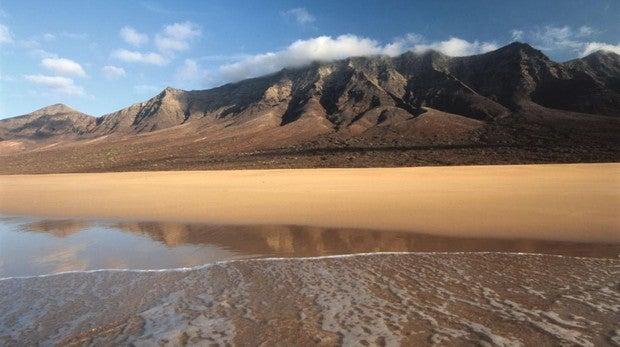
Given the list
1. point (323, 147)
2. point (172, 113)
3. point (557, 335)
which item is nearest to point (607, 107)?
point (323, 147)

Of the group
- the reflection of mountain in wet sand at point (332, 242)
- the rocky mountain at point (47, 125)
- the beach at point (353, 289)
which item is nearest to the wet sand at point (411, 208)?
the beach at point (353, 289)

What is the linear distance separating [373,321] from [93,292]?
425 cm

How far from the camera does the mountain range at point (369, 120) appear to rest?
55656 mm

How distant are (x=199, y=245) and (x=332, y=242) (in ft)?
10.2

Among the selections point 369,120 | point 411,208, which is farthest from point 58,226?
point 369,120

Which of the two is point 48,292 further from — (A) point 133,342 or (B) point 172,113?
(B) point 172,113

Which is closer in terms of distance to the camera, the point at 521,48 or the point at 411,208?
the point at 411,208

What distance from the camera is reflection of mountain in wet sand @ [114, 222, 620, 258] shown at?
805 centimetres

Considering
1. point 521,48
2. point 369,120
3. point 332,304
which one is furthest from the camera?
point 521,48

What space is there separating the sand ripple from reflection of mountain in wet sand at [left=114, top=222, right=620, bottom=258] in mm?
865

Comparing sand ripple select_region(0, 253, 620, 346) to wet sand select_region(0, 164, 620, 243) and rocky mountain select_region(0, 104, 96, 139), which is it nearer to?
wet sand select_region(0, 164, 620, 243)

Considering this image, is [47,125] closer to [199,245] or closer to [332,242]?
[199,245]

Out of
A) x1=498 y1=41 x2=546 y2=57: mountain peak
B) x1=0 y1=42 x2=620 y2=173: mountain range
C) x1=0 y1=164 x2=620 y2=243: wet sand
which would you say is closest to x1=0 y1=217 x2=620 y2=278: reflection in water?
x1=0 y1=164 x2=620 y2=243: wet sand

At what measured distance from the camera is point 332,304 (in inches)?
205
